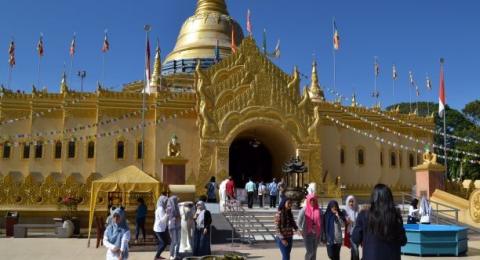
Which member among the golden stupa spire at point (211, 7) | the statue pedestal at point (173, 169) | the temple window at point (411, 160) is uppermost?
the golden stupa spire at point (211, 7)

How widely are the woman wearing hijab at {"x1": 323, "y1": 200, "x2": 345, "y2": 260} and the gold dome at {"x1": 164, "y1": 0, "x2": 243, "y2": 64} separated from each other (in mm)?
32735

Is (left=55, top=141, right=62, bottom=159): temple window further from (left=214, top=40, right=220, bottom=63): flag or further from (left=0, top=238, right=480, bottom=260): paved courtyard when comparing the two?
(left=214, top=40, right=220, bottom=63): flag

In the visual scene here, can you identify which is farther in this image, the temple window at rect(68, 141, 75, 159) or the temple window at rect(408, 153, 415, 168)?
the temple window at rect(408, 153, 415, 168)

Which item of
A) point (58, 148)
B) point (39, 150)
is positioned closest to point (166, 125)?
point (58, 148)

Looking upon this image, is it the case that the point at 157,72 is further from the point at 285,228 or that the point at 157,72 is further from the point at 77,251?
the point at 285,228

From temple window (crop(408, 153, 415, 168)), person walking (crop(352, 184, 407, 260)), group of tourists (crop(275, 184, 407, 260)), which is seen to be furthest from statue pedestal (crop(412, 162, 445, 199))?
person walking (crop(352, 184, 407, 260))

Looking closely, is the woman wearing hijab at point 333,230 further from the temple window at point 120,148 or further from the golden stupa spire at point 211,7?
the golden stupa spire at point 211,7

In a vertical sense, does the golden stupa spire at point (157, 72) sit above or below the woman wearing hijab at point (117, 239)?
above

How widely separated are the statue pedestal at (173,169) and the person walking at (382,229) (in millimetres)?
18749

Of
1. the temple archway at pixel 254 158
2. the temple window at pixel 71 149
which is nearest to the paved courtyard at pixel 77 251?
the temple window at pixel 71 149

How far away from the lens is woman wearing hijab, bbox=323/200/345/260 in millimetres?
10422

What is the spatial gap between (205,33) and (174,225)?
33.7m

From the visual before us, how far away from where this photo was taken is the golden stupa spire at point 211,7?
47656 millimetres

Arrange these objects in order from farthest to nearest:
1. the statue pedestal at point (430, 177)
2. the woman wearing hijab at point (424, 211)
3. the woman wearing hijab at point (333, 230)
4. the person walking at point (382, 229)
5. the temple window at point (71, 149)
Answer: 1. the temple window at point (71, 149)
2. the statue pedestal at point (430, 177)
3. the woman wearing hijab at point (424, 211)
4. the woman wearing hijab at point (333, 230)
5. the person walking at point (382, 229)
